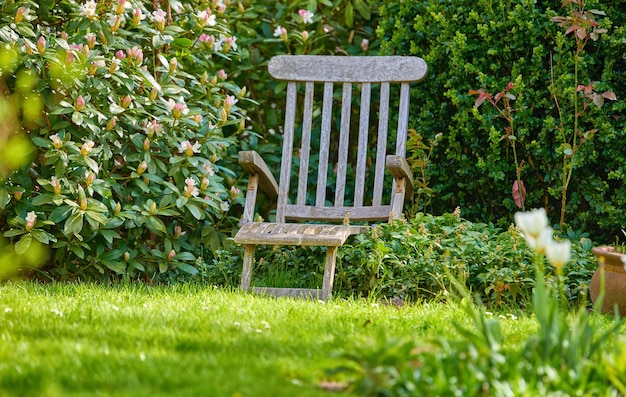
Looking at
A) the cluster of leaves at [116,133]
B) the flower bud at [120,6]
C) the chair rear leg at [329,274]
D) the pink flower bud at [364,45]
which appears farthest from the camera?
the pink flower bud at [364,45]

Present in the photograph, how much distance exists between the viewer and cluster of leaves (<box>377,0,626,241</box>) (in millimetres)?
3898

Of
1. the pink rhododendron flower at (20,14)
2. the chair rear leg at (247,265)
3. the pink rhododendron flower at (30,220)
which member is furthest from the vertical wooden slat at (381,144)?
the pink rhododendron flower at (20,14)

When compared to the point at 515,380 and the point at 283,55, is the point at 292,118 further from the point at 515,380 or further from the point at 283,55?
the point at 515,380

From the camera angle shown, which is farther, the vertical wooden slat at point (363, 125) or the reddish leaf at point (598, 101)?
the vertical wooden slat at point (363, 125)

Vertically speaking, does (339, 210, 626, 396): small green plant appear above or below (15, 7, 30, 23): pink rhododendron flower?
below

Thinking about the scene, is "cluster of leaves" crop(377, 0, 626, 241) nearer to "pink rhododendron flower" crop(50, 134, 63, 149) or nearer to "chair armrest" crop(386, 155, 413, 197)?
"chair armrest" crop(386, 155, 413, 197)

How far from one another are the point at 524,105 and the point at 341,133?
951 millimetres

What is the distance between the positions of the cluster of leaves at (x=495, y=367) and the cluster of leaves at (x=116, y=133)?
1.95m

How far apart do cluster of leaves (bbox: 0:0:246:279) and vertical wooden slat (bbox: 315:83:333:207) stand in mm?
439

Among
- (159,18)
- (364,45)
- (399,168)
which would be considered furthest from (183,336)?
(364,45)

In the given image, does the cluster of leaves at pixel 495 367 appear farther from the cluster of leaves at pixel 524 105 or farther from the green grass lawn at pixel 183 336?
the cluster of leaves at pixel 524 105

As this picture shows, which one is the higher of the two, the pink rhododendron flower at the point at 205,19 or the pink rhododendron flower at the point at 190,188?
the pink rhododendron flower at the point at 205,19

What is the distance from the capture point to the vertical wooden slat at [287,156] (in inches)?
164

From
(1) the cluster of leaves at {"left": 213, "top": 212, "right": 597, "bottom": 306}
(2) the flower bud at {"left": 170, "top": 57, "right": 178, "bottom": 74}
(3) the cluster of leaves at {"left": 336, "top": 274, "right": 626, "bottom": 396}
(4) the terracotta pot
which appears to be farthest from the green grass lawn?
(2) the flower bud at {"left": 170, "top": 57, "right": 178, "bottom": 74}
